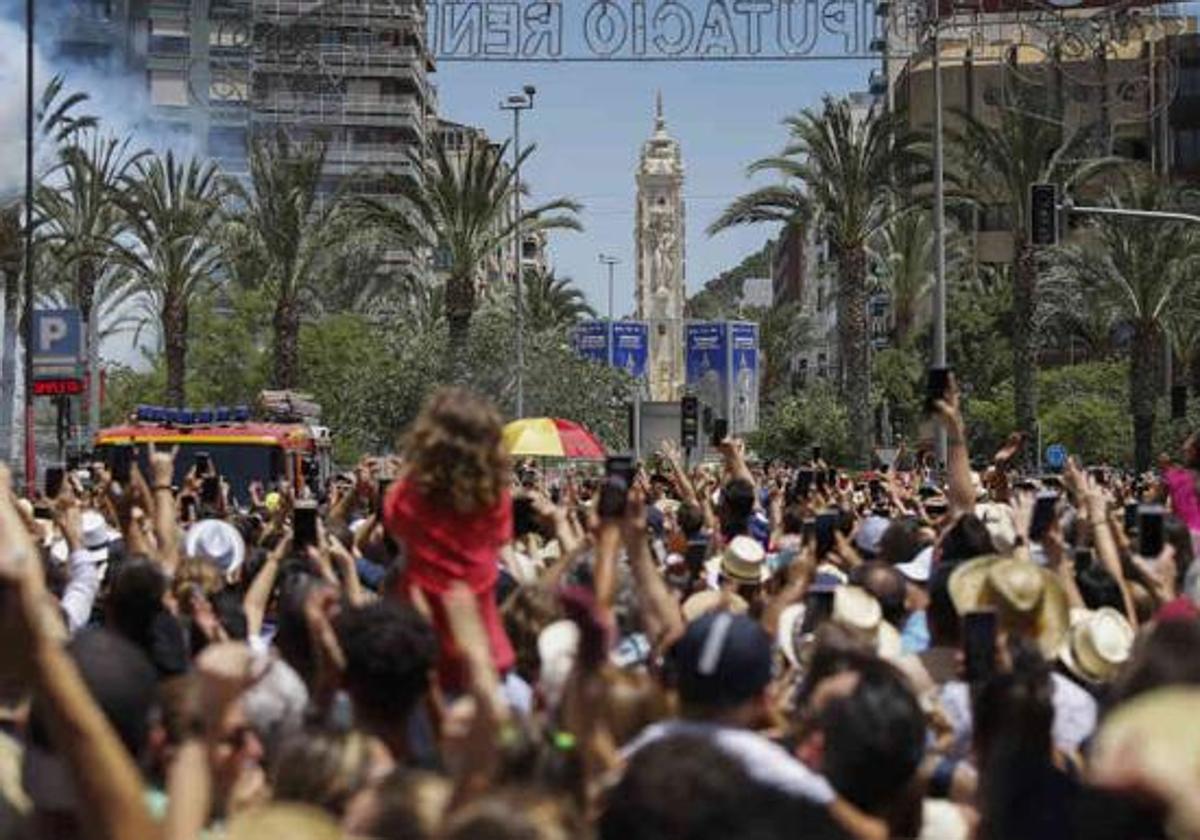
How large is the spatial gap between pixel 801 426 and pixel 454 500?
2413 inches

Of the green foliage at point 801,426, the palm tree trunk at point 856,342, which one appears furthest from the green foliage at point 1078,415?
the palm tree trunk at point 856,342

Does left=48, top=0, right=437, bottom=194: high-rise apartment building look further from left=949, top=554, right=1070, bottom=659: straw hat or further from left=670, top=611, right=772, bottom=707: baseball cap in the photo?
left=670, top=611, right=772, bottom=707: baseball cap

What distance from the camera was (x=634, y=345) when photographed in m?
81.4

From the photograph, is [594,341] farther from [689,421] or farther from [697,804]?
[697,804]

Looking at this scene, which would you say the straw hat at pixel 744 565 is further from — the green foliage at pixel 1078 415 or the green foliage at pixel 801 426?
the green foliage at pixel 801 426

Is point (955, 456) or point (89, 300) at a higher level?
point (89, 300)

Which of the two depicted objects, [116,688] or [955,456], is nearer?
[116,688]

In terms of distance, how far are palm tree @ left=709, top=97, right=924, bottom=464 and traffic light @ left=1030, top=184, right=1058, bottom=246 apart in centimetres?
1059

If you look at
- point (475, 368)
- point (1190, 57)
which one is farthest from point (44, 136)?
point (1190, 57)

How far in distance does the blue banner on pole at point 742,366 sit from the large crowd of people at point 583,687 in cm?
7896

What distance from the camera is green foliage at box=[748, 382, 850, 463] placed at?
64.8 m

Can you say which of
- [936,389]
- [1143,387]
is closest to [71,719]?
[936,389]

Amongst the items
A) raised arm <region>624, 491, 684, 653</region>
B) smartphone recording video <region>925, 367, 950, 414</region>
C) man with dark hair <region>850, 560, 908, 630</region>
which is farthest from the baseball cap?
smartphone recording video <region>925, 367, 950, 414</region>

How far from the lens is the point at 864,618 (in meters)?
6.71
